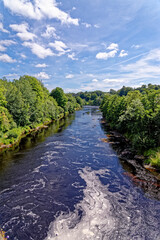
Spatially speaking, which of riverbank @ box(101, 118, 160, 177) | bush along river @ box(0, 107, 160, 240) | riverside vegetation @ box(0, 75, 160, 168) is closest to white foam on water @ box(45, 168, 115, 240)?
bush along river @ box(0, 107, 160, 240)

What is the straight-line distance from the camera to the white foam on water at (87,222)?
34.0ft

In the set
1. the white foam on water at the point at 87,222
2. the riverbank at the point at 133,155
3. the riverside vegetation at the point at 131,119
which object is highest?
the riverside vegetation at the point at 131,119

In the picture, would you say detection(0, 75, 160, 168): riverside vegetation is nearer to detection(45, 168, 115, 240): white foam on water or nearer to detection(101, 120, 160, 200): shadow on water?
detection(101, 120, 160, 200): shadow on water

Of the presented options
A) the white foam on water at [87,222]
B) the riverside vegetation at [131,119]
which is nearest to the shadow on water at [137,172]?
the riverside vegetation at [131,119]

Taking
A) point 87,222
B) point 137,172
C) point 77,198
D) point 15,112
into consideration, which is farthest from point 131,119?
point 15,112

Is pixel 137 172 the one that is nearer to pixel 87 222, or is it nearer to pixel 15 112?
pixel 87 222

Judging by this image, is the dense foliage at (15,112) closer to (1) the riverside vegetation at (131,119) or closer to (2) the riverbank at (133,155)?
(1) the riverside vegetation at (131,119)

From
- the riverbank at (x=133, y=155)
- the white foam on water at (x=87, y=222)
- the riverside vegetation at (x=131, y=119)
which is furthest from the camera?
the riverside vegetation at (x=131, y=119)

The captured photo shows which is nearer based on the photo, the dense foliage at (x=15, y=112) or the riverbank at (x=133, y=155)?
the riverbank at (x=133, y=155)

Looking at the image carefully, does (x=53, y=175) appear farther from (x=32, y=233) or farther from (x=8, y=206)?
(x=32, y=233)

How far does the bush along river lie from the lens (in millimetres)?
10805

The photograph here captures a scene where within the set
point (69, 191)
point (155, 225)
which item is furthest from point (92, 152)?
point (155, 225)

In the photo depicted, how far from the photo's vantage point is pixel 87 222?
37.6 feet

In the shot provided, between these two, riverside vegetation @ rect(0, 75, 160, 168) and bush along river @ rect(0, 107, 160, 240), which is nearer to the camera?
bush along river @ rect(0, 107, 160, 240)
